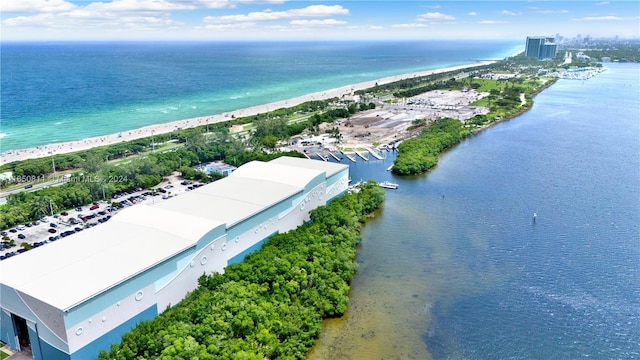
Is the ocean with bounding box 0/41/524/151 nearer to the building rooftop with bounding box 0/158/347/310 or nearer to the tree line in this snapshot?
the building rooftop with bounding box 0/158/347/310

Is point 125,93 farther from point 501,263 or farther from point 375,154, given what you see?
point 501,263

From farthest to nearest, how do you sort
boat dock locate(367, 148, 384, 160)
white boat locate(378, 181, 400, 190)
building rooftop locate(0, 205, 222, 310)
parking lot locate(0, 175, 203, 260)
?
1. boat dock locate(367, 148, 384, 160)
2. white boat locate(378, 181, 400, 190)
3. parking lot locate(0, 175, 203, 260)
4. building rooftop locate(0, 205, 222, 310)

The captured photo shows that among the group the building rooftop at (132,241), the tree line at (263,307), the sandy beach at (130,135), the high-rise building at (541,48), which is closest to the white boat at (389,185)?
the building rooftop at (132,241)

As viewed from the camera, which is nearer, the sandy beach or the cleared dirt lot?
the sandy beach

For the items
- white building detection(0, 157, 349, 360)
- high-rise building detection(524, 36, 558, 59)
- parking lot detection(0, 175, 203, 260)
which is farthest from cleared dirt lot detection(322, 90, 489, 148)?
high-rise building detection(524, 36, 558, 59)

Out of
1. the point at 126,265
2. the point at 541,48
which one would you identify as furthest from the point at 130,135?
the point at 541,48
